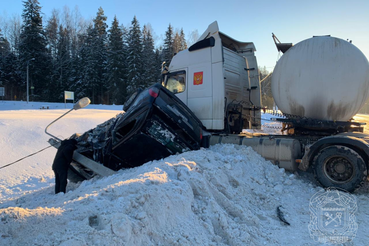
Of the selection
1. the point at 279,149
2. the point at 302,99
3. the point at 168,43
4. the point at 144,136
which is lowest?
the point at 279,149

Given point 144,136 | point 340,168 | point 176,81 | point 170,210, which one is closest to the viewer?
point 170,210

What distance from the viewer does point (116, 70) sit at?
4034 cm

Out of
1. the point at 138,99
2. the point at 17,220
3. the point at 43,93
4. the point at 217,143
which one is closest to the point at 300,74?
the point at 217,143

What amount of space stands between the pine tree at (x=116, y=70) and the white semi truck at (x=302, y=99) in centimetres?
3556

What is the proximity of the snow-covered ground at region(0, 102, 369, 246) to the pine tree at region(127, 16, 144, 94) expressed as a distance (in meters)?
34.7

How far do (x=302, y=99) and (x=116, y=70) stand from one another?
38.7 metres

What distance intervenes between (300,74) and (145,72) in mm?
38893

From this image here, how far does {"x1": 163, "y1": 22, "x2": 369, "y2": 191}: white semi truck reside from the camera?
457cm

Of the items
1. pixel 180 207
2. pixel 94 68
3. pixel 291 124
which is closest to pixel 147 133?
pixel 180 207

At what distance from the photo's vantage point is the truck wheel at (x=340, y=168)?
4.29 metres

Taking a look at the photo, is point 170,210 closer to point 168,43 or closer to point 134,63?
point 134,63

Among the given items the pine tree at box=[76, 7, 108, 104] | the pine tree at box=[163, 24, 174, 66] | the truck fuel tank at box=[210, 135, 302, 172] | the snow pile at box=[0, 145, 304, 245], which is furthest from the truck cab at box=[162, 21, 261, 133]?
the pine tree at box=[76, 7, 108, 104]

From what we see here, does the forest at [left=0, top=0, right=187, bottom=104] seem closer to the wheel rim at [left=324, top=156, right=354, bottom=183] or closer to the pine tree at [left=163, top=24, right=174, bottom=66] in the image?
the pine tree at [left=163, top=24, right=174, bottom=66]

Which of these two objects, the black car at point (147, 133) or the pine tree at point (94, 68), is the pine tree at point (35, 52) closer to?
the pine tree at point (94, 68)
